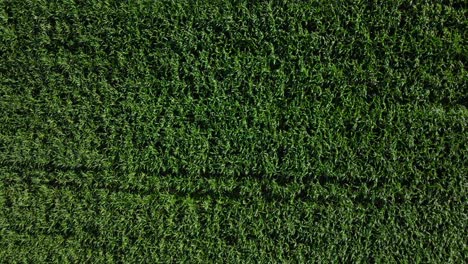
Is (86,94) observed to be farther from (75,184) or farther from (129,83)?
(75,184)

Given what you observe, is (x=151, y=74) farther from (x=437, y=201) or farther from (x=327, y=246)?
(x=437, y=201)

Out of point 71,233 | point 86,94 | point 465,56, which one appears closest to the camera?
point 465,56

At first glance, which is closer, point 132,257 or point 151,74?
point 151,74

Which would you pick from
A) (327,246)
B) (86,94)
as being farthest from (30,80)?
(327,246)

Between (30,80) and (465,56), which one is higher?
(465,56)

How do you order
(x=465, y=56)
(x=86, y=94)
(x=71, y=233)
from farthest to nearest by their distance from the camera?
1. (x=71, y=233)
2. (x=86, y=94)
3. (x=465, y=56)

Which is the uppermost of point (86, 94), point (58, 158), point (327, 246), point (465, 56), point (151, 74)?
point (465, 56)

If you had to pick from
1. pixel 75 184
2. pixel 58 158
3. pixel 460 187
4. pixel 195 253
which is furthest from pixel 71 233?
pixel 460 187
